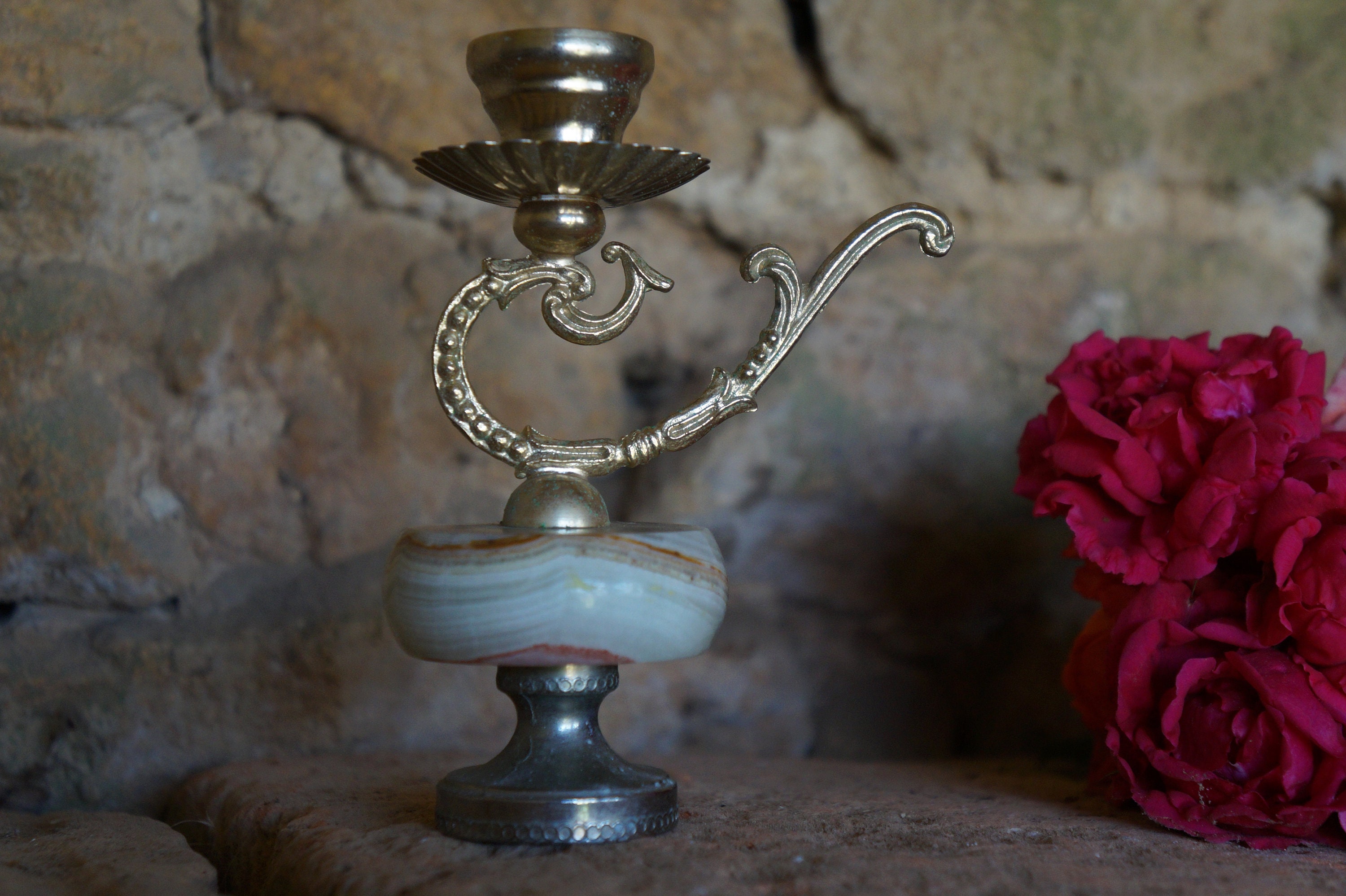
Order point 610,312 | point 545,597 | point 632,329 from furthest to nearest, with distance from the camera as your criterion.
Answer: point 632,329 → point 610,312 → point 545,597

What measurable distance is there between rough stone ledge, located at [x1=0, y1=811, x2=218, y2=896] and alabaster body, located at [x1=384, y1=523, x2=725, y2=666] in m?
0.21

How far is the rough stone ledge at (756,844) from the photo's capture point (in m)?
0.68

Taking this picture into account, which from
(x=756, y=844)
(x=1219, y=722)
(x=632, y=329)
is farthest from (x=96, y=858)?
(x=1219, y=722)

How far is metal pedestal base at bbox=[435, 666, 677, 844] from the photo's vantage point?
0.74m

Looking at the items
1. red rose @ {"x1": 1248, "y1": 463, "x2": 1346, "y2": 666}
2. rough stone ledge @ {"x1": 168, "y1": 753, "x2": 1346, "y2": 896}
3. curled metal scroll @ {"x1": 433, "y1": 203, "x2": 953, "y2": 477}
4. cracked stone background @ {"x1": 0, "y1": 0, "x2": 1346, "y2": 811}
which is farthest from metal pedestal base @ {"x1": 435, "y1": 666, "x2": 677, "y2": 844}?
red rose @ {"x1": 1248, "y1": 463, "x2": 1346, "y2": 666}

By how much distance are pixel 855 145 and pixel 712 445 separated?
324mm

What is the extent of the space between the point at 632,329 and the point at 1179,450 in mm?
513

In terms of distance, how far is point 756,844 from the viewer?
2.52 feet

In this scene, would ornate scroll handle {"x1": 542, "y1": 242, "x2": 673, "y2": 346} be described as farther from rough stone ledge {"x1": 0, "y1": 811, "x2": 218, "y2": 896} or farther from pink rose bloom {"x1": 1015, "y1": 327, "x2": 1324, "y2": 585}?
rough stone ledge {"x1": 0, "y1": 811, "x2": 218, "y2": 896}

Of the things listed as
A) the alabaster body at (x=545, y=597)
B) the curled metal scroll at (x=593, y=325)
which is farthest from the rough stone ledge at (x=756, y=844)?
the curled metal scroll at (x=593, y=325)

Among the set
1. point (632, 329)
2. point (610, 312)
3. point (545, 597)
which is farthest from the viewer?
point (632, 329)

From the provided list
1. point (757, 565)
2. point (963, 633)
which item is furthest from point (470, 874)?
point (963, 633)

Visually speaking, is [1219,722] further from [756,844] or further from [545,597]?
[545,597]

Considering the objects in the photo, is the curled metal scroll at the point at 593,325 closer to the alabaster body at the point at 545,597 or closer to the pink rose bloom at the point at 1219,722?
the alabaster body at the point at 545,597
